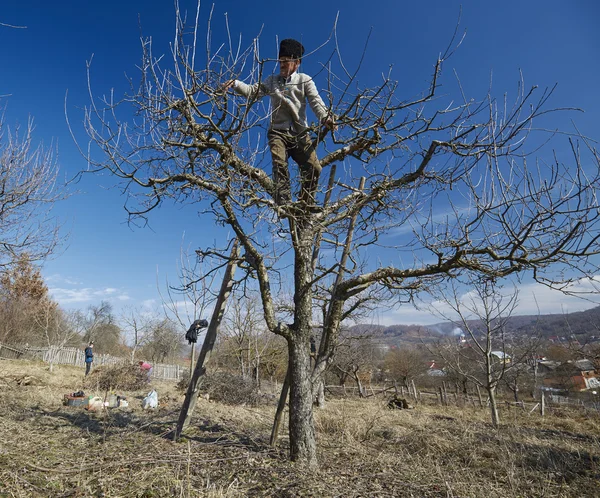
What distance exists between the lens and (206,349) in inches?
173

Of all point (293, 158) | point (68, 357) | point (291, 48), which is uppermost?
point (291, 48)

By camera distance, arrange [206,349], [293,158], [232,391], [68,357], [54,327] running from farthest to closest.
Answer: [54,327] < [68,357] < [232,391] < [206,349] < [293,158]

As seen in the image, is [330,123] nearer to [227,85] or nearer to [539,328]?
[227,85]

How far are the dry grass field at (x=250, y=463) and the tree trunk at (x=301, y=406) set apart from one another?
0.59 feet

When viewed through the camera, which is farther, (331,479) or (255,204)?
(255,204)

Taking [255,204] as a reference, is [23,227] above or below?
above

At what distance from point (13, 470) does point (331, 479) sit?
2656mm

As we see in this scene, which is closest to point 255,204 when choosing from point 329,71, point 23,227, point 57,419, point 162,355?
point 329,71

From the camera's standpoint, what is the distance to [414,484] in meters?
3.01

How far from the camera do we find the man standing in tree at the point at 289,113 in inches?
135

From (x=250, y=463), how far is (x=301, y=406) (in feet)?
2.40

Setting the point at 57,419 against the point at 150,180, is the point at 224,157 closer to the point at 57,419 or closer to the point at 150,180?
the point at 150,180

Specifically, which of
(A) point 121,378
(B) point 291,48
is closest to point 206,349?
(B) point 291,48

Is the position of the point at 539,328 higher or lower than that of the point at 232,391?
higher
